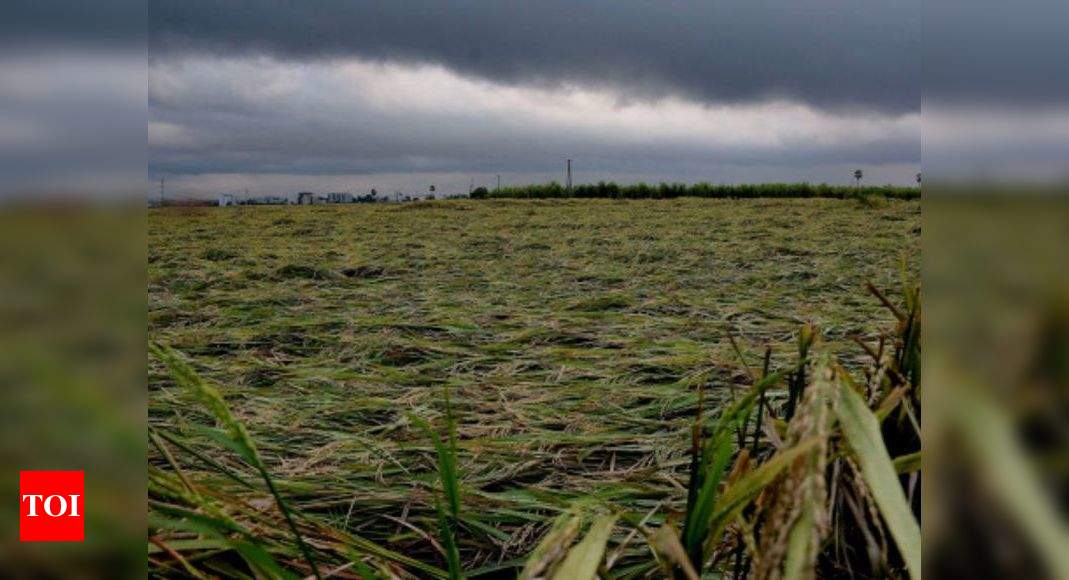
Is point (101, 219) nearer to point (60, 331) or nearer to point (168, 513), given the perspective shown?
point (60, 331)

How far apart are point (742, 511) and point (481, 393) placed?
103cm

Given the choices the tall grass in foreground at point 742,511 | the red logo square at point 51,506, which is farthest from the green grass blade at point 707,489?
the red logo square at point 51,506

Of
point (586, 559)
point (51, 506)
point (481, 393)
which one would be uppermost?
point (51, 506)

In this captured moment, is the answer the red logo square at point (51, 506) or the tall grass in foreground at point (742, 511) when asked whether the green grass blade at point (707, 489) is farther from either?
the red logo square at point (51, 506)

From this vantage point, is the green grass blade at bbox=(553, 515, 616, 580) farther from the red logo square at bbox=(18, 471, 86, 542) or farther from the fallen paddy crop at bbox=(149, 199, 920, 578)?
the red logo square at bbox=(18, 471, 86, 542)

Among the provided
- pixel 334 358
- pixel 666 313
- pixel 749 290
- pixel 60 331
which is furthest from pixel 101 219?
pixel 749 290

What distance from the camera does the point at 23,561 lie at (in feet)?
0.79

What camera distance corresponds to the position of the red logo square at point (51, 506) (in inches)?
8.8

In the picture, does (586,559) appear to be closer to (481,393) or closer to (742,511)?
(742,511)

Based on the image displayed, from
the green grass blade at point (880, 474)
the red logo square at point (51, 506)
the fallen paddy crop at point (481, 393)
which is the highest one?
the red logo square at point (51, 506)

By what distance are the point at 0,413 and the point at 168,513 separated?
426 millimetres

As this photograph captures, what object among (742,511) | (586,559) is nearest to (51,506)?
(586,559)

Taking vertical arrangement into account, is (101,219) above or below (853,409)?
above

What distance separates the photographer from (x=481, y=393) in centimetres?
163
